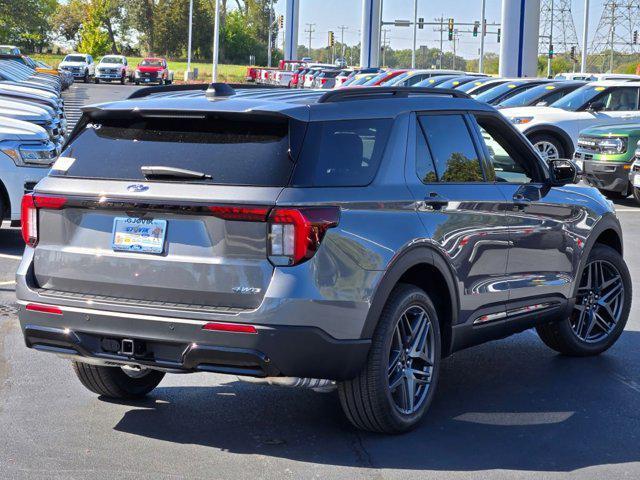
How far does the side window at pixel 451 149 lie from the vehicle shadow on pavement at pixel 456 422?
4.29ft

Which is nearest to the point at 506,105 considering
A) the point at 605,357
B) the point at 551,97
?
the point at 551,97

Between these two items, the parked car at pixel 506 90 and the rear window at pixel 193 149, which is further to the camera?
the parked car at pixel 506 90

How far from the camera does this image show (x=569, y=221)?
295 inches

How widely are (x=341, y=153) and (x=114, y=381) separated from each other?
1.92 metres

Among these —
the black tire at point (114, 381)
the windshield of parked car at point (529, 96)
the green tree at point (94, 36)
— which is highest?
the green tree at point (94, 36)

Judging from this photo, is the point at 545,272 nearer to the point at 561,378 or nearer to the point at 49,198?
the point at 561,378

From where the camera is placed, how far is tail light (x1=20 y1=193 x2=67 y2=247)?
575 cm

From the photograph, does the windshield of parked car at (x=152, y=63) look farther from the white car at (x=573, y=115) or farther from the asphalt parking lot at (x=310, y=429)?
the asphalt parking lot at (x=310, y=429)

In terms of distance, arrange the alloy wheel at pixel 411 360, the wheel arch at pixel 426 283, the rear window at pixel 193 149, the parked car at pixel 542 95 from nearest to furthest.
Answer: the rear window at pixel 193 149 < the wheel arch at pixel 426 283 < the alloy wheel at pixel 411 360 < the parked car at pixel 542 95

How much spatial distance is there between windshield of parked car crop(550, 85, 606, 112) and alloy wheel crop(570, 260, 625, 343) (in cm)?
1341

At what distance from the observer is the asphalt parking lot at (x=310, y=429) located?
5504mm

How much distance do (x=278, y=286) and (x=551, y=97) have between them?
18.6m

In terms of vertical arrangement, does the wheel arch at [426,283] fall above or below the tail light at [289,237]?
below

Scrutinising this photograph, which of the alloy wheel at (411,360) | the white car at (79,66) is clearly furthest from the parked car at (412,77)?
the white car at (79,66)
